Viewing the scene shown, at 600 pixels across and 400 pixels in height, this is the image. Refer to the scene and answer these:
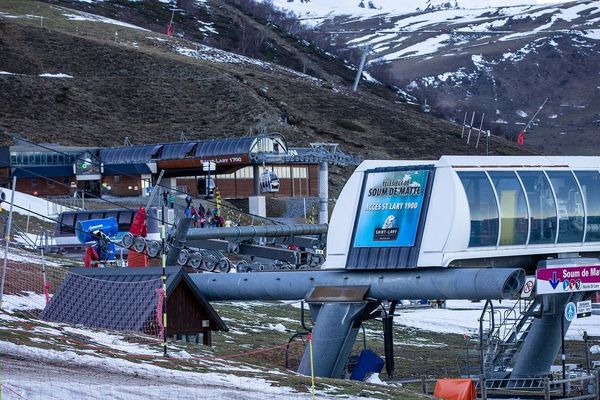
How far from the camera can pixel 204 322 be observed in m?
29.2

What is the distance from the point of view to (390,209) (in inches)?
1089

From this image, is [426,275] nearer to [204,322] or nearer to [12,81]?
[204,322]

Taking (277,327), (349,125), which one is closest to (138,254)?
(277,327)

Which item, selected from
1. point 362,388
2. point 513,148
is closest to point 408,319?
point 362,388

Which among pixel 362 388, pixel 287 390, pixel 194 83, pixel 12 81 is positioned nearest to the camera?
pixel 287 390

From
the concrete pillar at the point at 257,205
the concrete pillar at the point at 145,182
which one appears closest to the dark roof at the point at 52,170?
the concrete pillar at the point at 145,182

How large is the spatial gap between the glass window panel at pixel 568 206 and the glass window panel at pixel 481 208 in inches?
87.3

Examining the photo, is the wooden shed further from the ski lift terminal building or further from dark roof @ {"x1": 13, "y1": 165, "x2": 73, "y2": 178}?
dark roof @ {"x1": 13, "y1": 165, "x2": 73, "y2": 178}

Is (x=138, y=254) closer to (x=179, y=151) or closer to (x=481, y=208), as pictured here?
(x=481, y=208)

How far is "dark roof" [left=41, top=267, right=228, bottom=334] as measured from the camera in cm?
2778

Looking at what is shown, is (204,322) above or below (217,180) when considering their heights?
below

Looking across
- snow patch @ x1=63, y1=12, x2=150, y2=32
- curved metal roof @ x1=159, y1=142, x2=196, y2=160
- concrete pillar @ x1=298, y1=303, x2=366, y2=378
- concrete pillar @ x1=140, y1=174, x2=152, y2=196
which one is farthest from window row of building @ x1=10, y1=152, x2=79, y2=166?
snow patch @ x1=63, y1=12, x2=150, y2=32

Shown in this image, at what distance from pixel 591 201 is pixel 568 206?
0.74m

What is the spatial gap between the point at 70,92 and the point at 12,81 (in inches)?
237
